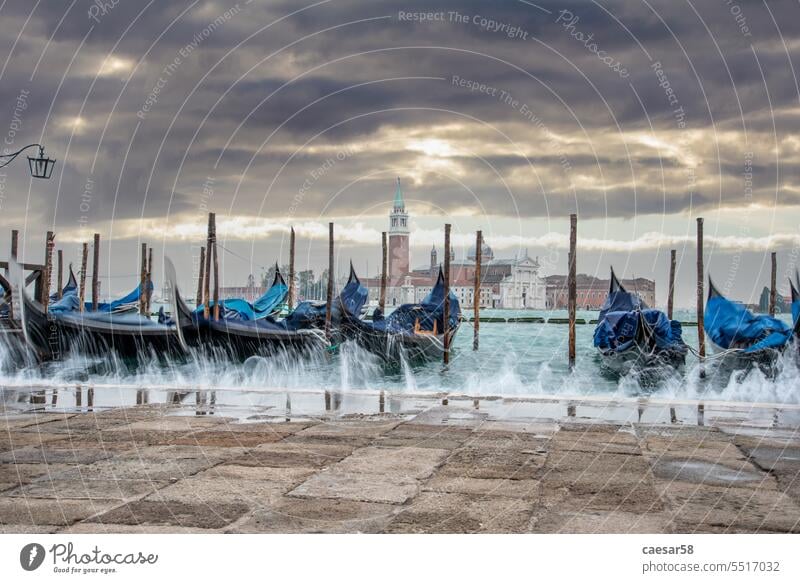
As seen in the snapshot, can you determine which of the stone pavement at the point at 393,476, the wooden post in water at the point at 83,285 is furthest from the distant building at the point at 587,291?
the stone pavement at the point at 393,476

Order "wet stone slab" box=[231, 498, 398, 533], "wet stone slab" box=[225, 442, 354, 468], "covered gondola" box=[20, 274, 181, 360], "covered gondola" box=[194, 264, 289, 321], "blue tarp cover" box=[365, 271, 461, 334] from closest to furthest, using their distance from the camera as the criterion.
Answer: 1. "wet stone slab" box=[231, 498, 398, 533]
2. "wet stone slab" box=[225, 442, 354, 468]
3. "covered gondola" box=[20, 274, 181, 360]
4. "covered gondola" box=[194, 264, 289, 321]
5. "blue tarp cover" box=[365, 271, 461, 334]

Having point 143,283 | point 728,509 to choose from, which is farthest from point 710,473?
point 143,283

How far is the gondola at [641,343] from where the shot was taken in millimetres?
19625

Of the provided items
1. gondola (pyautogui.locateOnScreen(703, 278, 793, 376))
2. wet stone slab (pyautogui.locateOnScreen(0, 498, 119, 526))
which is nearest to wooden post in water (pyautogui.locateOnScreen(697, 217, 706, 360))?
gondola (pyautogui.locateOnScreen(703, 278, 793, 376))

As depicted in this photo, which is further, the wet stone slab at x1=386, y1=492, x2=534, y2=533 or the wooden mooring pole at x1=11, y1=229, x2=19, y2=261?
the wooden mooring pole at x1=11, y1=229, x2=19, y2=261

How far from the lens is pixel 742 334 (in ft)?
61.6

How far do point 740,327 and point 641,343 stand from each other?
2271 mm

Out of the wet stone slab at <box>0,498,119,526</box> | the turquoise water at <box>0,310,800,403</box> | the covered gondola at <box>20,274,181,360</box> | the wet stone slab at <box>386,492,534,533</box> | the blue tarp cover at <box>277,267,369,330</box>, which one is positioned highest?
the blue tarp cover at <box>277,267,369,330</box>

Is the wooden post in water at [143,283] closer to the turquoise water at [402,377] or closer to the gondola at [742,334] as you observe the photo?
the turquoise water at [402,377]

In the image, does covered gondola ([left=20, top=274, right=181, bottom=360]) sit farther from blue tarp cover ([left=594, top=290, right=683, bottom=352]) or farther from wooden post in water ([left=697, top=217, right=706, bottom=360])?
wooden post in water ([left=697, top=217, right=706, bottom=360])

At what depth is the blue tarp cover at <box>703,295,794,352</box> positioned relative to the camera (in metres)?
17.9

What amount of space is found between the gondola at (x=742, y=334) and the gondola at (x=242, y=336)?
9638 mm

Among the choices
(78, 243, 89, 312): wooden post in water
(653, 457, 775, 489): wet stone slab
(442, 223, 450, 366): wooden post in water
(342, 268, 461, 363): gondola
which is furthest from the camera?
(78, 243, 89, 312): wooden post in water

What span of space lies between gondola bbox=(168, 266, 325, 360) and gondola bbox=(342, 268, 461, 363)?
111 centimetres
